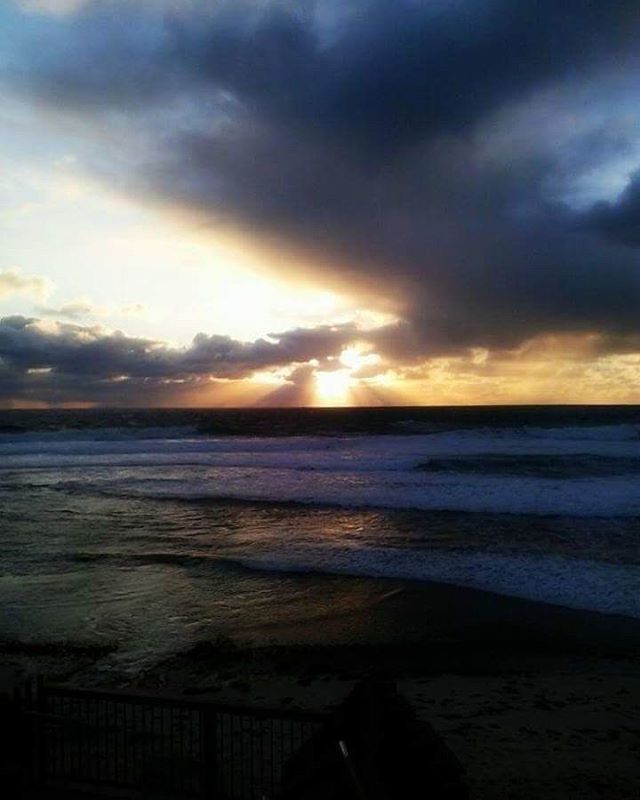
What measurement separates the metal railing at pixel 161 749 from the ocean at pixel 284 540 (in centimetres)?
235

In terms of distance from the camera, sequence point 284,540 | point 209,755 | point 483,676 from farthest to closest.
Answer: point 284,540 → point 483,676 → point 209,755

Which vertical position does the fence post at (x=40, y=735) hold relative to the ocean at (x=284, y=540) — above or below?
above

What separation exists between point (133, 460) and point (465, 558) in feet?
100

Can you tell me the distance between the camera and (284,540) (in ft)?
55.7

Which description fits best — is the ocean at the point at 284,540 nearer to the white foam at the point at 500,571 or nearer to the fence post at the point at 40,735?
the white foam at the point at 500,571

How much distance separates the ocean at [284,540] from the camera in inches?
441

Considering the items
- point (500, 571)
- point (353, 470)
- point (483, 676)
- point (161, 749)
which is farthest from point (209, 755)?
point (353, 470)

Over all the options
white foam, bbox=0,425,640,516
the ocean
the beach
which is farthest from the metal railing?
white foam, bbox=0,425,640,516

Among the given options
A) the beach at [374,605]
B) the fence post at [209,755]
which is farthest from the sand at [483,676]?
the fence post at [209,755]

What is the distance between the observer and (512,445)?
44875mm

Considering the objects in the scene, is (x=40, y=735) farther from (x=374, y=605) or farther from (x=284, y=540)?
(x=284, y=540)

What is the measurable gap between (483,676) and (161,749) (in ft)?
14.7

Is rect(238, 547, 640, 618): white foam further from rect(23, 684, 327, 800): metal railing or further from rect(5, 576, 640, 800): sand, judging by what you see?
rect(23, 684, 327, 800): metal railing

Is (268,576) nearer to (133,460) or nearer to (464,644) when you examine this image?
(464,644)
